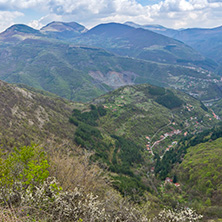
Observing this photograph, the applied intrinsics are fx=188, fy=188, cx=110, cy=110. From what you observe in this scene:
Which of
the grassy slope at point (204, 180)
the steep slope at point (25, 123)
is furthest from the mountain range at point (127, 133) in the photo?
the grassy slope at point (204, 180)

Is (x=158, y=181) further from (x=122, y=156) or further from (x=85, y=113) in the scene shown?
(x=85, y=113)

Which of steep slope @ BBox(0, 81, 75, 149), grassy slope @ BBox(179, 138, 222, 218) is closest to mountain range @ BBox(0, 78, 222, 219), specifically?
steep slope @ BBox(0, 81, 75, 149)

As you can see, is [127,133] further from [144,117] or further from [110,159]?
[110,159]

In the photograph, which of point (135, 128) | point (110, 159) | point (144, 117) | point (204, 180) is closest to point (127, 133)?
point (135, 128)

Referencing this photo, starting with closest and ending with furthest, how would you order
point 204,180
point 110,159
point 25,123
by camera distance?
point 204,180 < point 25,123 < point 110,159

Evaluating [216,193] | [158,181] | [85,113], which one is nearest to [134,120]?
[85,113]

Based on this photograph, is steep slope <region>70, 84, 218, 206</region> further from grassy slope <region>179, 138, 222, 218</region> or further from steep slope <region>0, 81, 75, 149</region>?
grassy slope <region>179, 138, 222, 218</region>

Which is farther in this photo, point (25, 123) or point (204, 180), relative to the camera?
point (25, 123)

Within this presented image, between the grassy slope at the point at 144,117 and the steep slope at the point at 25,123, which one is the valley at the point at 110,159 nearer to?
the steep slope at the point at 25,123

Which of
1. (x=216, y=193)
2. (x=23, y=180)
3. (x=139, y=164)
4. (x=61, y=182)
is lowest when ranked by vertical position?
(x=139, y=164)
